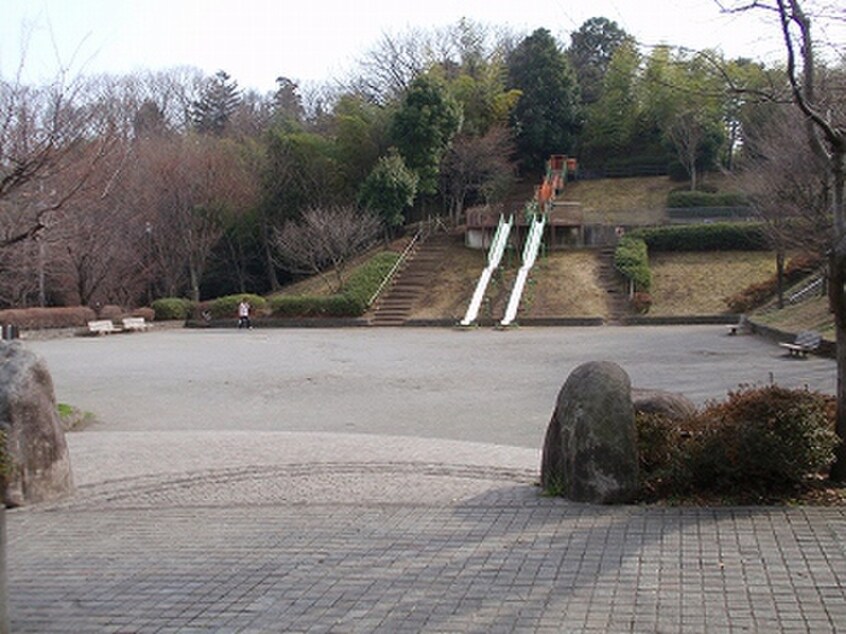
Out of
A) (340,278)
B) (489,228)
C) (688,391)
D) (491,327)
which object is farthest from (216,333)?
(688,391)

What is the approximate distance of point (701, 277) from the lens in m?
38.0

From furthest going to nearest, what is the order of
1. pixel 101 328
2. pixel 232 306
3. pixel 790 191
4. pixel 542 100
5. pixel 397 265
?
pixel 542 100 < pixel 397 265 < pixel 232 306 < pixel 101 328 < pixel 790 191

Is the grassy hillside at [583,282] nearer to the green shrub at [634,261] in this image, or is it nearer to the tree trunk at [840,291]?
the green shrub at [634,261]

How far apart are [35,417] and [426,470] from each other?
3609 millimetres

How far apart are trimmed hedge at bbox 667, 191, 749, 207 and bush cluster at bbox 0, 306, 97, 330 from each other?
30.8 meters

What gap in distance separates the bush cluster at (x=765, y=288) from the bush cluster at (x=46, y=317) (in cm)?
2599

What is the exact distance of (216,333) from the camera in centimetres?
3531

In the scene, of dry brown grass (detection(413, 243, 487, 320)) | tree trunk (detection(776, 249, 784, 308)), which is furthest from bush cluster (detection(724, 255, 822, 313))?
dry brown grass (detection(413, 243, 487, 320))

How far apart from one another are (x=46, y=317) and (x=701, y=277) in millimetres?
27004

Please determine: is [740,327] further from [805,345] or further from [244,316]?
[244,316]

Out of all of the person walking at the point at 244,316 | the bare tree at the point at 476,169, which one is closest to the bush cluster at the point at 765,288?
the bare tree at the point at 476,169

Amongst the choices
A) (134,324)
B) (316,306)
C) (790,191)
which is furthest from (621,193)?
(134,324)

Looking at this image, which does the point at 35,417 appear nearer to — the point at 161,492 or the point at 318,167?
the point at 161,492

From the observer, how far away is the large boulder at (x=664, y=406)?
749 cm
